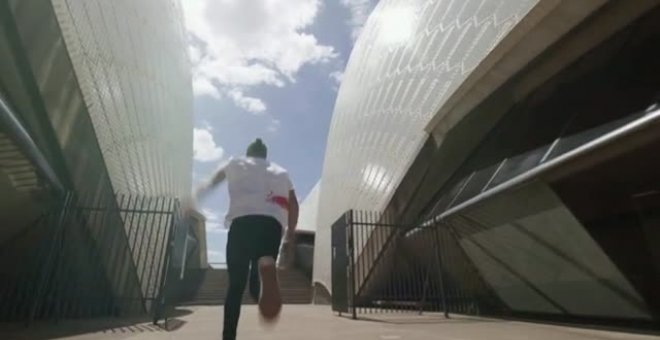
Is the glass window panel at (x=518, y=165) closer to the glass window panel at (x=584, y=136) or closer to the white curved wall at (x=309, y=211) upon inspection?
the glass window panel at (x=584, y=136)

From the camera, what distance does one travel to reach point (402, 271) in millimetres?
9867

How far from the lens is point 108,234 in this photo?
304 inches

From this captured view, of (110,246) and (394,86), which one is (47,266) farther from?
(394,86)

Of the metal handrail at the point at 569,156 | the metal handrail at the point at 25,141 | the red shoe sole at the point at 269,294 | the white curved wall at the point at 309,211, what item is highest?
the white curved wall at the point at 309,211

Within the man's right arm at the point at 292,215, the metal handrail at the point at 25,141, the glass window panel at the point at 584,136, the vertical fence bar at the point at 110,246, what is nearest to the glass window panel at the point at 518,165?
the glass window panel at the point at 584,136

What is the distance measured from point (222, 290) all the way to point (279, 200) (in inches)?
725

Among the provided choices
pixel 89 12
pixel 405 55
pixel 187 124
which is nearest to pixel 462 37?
pixel 405 55

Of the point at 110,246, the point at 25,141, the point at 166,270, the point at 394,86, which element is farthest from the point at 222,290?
the point at 25,141

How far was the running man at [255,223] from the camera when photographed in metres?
2.66

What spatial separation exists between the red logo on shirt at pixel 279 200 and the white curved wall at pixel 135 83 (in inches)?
174

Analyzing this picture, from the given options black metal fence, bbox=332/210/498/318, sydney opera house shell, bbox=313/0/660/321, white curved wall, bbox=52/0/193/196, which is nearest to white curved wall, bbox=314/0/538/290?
sydney opera house shell, bbox=313/0/660/321

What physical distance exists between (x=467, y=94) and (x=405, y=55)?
11.8 feet

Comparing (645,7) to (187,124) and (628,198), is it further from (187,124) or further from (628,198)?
(187,124)

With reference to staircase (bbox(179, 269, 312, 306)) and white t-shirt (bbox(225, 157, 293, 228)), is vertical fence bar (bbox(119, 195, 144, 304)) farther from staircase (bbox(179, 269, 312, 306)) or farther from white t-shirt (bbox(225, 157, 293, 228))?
staircase (bbox(179, 269, 312, 306))
